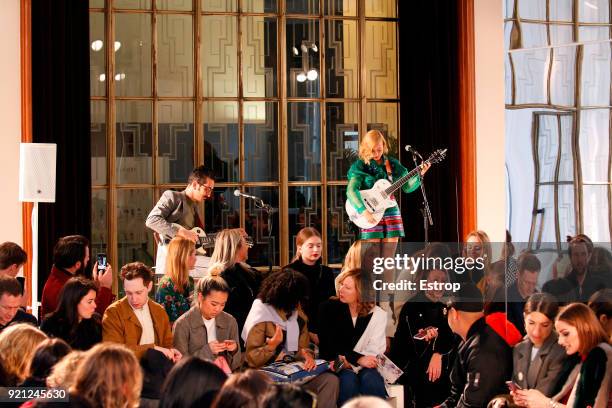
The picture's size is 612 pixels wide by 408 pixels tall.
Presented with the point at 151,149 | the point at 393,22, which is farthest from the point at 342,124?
the point at 151,149

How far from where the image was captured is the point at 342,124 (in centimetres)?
809

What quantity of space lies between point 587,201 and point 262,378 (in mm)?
1262

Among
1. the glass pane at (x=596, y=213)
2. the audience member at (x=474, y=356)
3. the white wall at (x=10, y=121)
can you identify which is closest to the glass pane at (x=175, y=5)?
the white wall at (x=10, y=121)

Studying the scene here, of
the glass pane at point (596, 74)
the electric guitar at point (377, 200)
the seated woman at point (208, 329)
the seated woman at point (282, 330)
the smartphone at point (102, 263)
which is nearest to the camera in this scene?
the glass pane at point (596, 74)

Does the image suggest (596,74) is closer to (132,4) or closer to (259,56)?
(259,56)

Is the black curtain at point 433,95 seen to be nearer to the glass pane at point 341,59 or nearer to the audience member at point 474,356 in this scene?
the glass pane at point 341,59

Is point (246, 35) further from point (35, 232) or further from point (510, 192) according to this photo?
point (510, 192)

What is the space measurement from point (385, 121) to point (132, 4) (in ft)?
7.49

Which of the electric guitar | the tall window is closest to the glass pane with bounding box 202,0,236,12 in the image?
the tall window

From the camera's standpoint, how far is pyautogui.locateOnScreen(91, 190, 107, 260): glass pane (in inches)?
298

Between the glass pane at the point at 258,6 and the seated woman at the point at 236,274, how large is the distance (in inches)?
112

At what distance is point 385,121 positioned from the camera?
26.6ft

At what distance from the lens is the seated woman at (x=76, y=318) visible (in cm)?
446

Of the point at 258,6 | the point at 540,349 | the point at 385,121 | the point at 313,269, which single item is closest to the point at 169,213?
the point at 313,269
